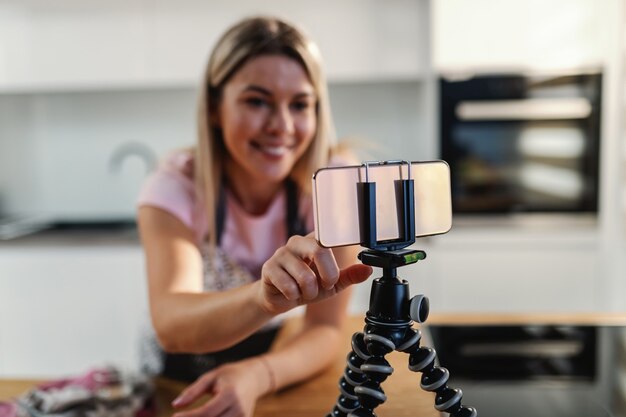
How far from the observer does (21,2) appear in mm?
2891

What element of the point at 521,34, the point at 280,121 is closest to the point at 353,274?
the point at 280,121

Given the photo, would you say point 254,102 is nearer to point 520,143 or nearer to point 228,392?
point 228,392

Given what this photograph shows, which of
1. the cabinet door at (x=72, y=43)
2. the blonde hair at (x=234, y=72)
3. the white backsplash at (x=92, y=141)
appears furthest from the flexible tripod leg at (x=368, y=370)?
the white backsplash at (x=92, y=141)

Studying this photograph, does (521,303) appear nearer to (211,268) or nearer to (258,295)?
(211,268)

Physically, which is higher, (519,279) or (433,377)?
(433,377)

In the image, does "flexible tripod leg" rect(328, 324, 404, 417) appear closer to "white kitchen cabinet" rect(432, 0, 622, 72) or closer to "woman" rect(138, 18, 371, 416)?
"woman" rect(138, 18, 371, 416)

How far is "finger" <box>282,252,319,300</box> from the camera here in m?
0.60

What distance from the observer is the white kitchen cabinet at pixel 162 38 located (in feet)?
9.18

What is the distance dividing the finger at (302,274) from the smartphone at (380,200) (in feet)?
0.28

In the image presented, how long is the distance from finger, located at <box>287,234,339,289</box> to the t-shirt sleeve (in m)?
0.65

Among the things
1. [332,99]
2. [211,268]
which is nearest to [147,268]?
[211,268]

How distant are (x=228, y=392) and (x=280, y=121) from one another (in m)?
0.43

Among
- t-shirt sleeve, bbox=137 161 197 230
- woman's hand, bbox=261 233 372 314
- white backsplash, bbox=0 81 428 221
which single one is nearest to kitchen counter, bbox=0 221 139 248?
white backsplash, bbox=0 81 428 221

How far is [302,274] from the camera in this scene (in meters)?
0.60
